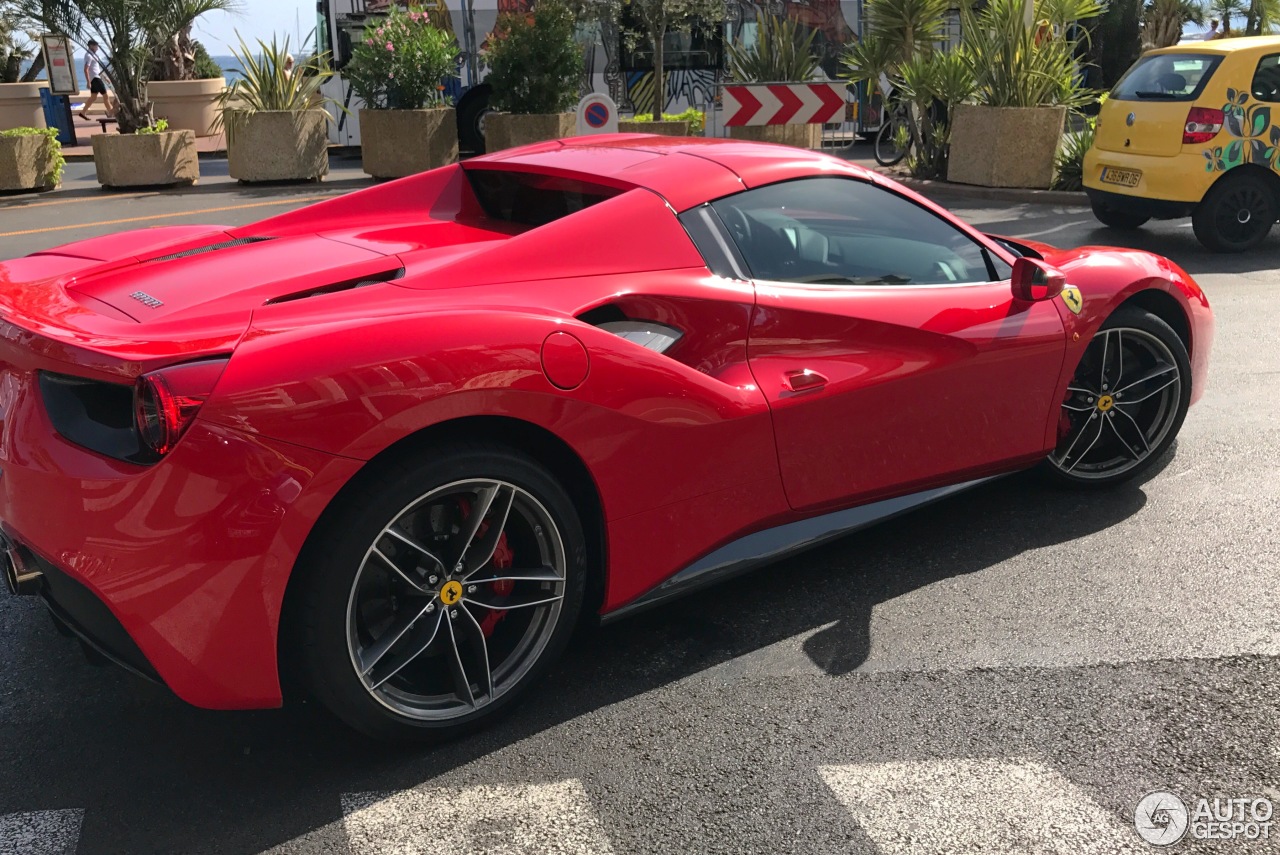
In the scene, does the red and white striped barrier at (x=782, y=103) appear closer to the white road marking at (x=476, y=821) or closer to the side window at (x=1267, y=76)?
the side window at (x=1267, y=76)

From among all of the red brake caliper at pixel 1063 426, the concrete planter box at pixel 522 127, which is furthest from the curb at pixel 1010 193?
the red brake caliper at pixel 1063 426

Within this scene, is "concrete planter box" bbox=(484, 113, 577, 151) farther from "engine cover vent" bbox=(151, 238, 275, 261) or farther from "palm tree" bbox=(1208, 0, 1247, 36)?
"palm tree" bbox=(1208, 0, 1247, 36)

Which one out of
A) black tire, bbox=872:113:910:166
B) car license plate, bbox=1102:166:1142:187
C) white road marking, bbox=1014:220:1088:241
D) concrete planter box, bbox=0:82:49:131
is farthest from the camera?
concrete planter box, bbox=0:82:49:131

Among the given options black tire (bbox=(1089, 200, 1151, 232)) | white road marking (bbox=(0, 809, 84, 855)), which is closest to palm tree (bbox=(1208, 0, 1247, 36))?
black tire (bbox=(1089, 200, 1151, 232))

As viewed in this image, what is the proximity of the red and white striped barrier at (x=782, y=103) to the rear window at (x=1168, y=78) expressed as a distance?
98.9 inches

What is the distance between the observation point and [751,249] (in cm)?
348

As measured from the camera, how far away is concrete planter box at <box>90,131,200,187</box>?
14125mm

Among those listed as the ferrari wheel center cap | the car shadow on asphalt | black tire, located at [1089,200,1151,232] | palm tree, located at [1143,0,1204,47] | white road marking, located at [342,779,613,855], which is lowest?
white road marking, located at [342,779,613,855]

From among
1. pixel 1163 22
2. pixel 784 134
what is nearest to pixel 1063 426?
pixel 784 134

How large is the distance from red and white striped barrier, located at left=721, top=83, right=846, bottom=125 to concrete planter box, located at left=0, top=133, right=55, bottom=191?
27.2 ft


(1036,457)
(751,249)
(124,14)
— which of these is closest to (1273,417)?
(1036,457)

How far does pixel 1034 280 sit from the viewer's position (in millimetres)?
3891

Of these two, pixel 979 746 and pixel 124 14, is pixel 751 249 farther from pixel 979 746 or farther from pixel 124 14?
pixel 124 14

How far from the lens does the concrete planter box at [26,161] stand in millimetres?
13586
